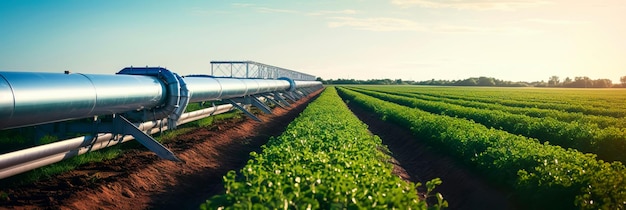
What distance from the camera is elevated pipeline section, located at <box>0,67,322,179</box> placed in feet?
26.4

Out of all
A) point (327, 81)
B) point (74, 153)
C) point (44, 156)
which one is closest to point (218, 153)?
point (74, 153)

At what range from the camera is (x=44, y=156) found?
9.22m

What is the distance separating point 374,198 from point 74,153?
7034 millimetres

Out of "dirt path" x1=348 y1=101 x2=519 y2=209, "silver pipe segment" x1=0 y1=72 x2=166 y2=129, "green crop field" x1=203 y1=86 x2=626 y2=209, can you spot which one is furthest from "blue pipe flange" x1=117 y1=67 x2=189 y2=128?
"dirt path" x1=348 y1=101 x2=519 y2=209

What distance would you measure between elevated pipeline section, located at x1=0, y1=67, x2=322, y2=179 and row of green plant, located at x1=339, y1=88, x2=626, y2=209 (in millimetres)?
6757

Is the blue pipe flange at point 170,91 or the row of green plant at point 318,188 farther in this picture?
the blue pipe flange at point 170,91

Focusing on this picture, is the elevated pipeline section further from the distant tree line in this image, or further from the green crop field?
the distant tree line

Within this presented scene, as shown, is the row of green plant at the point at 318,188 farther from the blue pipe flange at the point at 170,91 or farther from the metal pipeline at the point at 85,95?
the blue pipe flange at the point at 170,91

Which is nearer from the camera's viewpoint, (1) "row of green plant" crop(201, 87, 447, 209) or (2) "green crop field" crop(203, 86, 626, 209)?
(1) "row of green plant" crop(201, 87, 447, 209)

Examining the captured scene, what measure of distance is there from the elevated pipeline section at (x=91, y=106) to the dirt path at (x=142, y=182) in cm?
39

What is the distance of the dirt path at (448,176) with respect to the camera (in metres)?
10.9

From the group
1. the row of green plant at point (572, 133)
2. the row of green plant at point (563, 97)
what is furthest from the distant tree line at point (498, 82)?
the row of green plant at point (572, 133)

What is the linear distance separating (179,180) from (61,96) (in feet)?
11.2

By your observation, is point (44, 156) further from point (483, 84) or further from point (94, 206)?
point (483, 84)
